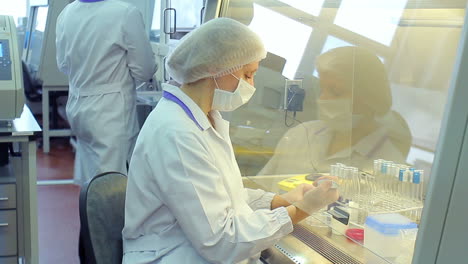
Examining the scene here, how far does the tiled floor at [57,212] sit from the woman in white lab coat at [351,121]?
197cm

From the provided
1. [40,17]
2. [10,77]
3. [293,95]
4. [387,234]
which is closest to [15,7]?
[40,17]

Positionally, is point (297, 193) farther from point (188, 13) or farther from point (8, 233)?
point (188, 13)

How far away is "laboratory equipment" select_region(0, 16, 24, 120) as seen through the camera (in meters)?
2.43

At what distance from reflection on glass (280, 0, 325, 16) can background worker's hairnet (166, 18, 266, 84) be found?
0.74 ft

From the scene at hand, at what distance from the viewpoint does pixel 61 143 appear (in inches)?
235

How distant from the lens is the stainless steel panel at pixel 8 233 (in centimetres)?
Result: 243

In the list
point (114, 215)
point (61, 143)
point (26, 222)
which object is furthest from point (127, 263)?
point (61, 143)

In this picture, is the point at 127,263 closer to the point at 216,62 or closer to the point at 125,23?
the point at 216,62

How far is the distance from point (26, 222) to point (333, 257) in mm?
1752

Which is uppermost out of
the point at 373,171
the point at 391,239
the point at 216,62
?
the point at 216,62

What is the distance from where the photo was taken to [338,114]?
1417 millimetres

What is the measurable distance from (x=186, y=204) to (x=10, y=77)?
5.09 ft

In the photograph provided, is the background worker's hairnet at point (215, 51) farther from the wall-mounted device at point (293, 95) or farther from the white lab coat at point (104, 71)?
the white lab coat at point (104, 71)

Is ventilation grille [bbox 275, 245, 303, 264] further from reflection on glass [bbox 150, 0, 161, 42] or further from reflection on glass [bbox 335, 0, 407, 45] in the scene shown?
reflection on glass [bbox 150, 0, 161, 42]
